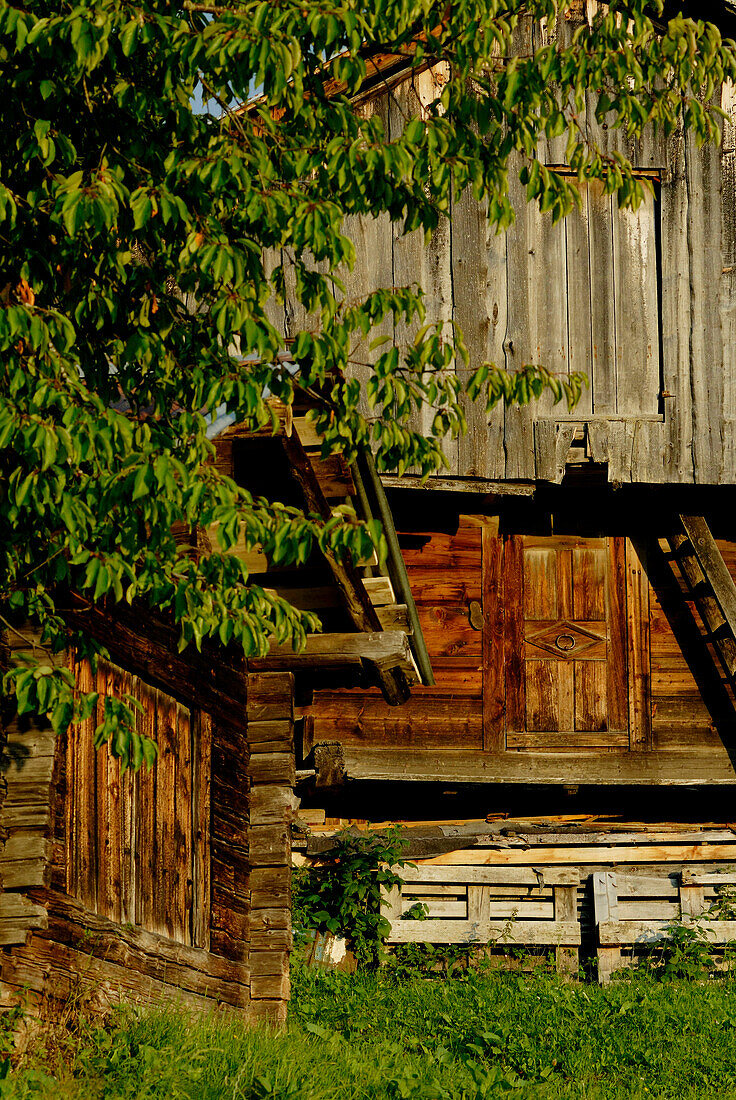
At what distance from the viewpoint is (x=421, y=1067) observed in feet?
25.3

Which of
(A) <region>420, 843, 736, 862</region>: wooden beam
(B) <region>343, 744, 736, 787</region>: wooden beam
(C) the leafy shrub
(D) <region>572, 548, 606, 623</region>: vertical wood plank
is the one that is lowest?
(C) the leafy shrub

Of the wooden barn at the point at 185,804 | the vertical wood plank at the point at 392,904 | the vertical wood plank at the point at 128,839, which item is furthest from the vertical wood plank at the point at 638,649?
the vertical wood plank at the point at 128,839

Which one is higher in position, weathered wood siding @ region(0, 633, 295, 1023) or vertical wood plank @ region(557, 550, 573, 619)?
vertical wood plank @ region(557, 550, 573, 619)

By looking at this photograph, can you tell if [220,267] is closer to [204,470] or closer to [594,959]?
[204,470]

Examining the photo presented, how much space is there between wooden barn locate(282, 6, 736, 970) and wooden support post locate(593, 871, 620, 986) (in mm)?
204

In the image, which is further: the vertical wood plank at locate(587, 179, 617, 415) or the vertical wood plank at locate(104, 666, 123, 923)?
the vertical wood plank at locate(587, 179, 617, 415)

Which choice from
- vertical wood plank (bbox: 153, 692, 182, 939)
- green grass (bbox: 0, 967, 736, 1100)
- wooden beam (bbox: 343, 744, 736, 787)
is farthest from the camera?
wooden beam (bbox: 343, 744, 736, 787)

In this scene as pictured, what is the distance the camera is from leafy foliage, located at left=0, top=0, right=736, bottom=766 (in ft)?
15.7

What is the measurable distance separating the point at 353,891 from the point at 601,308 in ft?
21.2

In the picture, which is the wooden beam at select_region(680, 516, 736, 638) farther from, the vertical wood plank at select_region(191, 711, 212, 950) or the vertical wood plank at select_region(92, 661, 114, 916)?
the vertical wood plank at select_region(92, 661, 114, 916)

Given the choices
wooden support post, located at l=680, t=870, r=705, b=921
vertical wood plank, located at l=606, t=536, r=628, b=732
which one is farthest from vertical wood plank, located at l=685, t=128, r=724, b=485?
wooden support post, located at l=680, t=870, r=705, b=921

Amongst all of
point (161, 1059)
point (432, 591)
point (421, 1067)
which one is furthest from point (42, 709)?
point (432, 591)

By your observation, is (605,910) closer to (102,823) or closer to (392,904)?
(392,904)

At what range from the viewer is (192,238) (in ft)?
16.8
